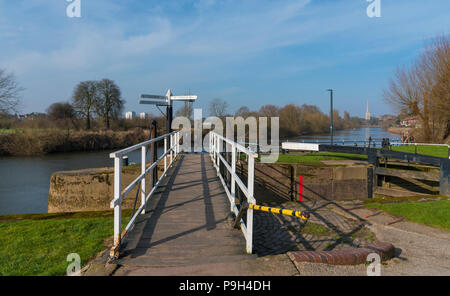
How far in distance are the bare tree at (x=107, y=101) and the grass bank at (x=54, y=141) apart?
24.7ft

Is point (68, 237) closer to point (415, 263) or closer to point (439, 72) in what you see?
point (415, 263)

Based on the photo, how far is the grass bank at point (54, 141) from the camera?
3644 centimetres

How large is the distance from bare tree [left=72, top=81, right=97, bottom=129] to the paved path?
52.1 metres

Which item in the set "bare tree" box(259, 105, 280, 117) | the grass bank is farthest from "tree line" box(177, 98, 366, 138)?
the grass bank

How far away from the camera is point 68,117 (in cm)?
5147

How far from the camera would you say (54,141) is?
38.6 metres

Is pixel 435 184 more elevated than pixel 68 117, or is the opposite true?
pixel 68 117

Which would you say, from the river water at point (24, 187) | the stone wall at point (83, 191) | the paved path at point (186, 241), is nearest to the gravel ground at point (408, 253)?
the paved path at point (186, 241)

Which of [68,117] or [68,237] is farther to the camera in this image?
[68,117]

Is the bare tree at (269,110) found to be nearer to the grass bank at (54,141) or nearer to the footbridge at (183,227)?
the grass bank at (54,141)

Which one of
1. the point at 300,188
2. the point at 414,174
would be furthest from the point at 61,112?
the point at 414,174

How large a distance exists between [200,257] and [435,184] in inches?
629

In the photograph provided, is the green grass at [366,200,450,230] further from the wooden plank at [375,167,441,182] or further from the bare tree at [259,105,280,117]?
the bare tree at [259,105,280,117]
